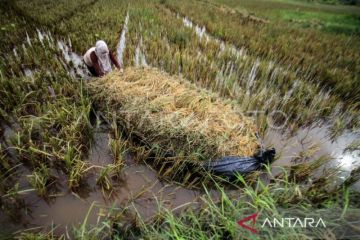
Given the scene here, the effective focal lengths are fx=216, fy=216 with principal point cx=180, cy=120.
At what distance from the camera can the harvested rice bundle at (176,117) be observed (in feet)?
7.55

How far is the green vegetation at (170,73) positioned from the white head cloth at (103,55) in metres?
0.42

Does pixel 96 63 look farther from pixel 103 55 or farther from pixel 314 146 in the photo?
pixel 314 146

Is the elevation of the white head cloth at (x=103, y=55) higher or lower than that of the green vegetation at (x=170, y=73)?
higher

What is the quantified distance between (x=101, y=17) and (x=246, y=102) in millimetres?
6353

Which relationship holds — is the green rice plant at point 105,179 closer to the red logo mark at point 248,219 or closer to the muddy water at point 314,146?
the red logo mark at point 248,219

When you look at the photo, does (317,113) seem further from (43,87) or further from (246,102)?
(43,87)

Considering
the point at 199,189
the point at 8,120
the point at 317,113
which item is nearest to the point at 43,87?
the point at 8,120

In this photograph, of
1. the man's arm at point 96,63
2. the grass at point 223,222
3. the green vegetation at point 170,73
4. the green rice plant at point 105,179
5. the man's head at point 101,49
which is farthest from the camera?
the man's arm at point 96,63

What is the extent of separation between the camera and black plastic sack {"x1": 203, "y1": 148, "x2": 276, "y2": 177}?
218 cm

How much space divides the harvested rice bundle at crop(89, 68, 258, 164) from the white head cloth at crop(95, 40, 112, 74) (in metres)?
0.33

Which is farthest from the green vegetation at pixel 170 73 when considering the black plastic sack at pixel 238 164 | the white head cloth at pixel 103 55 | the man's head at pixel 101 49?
the man's head at pixel 101 49

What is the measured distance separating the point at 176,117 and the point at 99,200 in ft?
3.82

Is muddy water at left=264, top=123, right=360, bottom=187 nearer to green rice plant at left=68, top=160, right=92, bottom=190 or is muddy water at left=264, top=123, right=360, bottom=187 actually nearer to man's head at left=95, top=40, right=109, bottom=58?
green rice plant at left=68, top=160, right=92, bottom=190

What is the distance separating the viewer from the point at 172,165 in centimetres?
235
